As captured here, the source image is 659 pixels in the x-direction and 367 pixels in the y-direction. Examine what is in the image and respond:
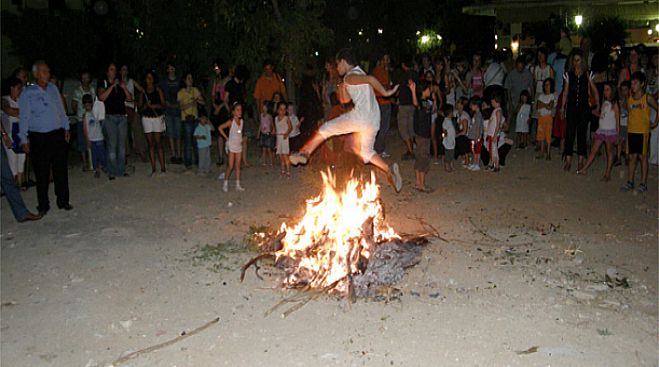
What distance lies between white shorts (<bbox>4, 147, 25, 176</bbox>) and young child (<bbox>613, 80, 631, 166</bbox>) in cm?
965

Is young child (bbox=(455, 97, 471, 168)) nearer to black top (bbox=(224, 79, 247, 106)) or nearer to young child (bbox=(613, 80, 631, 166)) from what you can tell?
young child (bbox=(613, 80, 631, 166))

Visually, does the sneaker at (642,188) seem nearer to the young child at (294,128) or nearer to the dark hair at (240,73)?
the young child at (294,128)

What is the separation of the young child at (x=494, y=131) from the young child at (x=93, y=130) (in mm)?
6664

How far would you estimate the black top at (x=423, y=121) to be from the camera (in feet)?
32.4

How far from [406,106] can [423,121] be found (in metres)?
2.56

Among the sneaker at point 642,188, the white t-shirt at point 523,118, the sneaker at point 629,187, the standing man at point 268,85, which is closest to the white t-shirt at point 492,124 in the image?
the white t-shirt at point 523,118

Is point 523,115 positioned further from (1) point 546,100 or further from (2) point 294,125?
(2) point 294,125

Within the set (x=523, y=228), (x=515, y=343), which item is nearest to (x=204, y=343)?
(x=515, y=343)

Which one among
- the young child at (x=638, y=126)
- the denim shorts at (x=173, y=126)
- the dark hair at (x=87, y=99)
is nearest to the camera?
the young child at (x=638, y=126)

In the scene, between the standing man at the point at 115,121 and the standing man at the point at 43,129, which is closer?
the standing man at the point at 43,129

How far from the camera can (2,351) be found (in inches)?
201

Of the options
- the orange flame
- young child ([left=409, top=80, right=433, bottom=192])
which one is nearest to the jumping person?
the orange flame

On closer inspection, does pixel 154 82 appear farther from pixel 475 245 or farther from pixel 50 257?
pixel 475 245

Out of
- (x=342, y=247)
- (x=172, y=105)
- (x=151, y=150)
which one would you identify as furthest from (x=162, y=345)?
(x=172, y=105)
